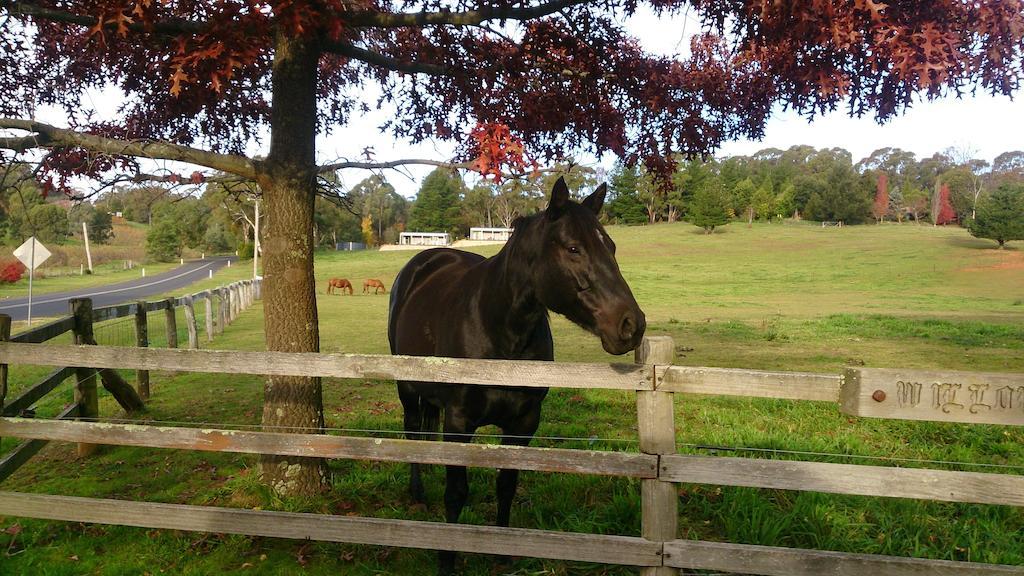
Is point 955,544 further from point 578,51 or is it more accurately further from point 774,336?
point 774,336

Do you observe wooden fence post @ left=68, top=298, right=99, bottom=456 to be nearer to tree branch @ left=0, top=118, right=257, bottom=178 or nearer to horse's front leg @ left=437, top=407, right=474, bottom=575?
tree branch @ left=0, top=118, right=257, bottom=178

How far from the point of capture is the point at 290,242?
4.74 metres

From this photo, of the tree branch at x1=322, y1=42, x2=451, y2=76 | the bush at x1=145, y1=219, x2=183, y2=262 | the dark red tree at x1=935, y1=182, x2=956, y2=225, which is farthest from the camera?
the dark red tree at x1=935, y1=182, x2=956, y2=225

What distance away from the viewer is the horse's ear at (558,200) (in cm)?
325

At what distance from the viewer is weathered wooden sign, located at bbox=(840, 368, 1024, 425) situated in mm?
2689

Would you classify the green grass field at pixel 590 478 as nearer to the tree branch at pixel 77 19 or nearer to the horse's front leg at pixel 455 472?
the horse's front leg at pixel 455 472

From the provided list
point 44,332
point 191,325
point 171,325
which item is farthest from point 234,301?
point 44,332

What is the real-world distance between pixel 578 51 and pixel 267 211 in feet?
9.81

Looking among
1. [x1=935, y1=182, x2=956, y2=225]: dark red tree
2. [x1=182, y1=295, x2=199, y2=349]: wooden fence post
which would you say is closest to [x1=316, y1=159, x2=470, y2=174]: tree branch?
[x1=182, y1=295, x2=199, y2=349]: wooden fence post

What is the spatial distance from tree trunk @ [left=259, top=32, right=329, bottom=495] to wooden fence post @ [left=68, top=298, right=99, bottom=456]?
8.80 ft

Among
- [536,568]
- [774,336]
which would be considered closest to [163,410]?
[536,568]

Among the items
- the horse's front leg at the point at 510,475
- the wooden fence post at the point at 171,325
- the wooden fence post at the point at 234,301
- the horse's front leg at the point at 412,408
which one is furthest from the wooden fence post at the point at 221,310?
the horse's front leg at the point at 510,475

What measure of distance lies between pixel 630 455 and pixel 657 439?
161 mm

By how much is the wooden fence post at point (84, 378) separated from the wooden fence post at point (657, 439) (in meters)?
5.82
